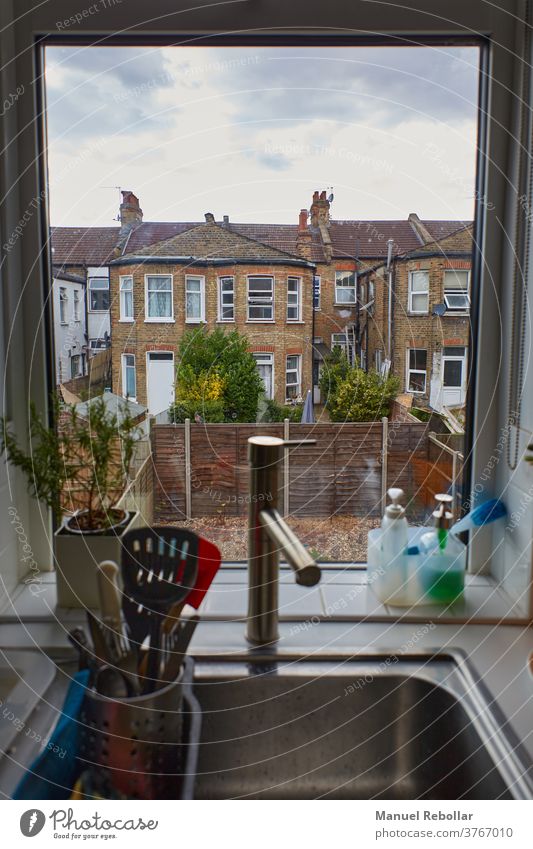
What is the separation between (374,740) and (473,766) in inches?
4.9

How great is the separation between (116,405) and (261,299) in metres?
0.26

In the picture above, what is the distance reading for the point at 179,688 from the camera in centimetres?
77

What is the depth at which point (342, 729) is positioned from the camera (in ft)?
2.72

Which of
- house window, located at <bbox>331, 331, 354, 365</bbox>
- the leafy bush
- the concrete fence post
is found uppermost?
house window, located at <bbox>331, 331, 354, 365</bbox>

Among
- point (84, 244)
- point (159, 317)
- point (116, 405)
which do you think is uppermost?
point (84, 244)

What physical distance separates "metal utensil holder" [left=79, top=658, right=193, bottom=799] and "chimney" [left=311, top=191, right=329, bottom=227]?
0.65 m

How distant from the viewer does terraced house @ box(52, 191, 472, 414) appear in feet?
3.18

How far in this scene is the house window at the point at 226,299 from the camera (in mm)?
985

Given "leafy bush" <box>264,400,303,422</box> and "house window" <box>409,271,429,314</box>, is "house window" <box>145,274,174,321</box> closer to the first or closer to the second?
"leafy bush" <box>264,400,303,422</box>

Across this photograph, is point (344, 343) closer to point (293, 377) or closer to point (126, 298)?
point (293, 377)

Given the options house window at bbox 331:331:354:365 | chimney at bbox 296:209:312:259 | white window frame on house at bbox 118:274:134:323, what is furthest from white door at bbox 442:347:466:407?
white window frame on house at bbox 118:274:134:323

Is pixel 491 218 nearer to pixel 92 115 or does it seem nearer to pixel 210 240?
pixel 210 240

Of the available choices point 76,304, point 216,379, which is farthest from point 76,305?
point 216,379
